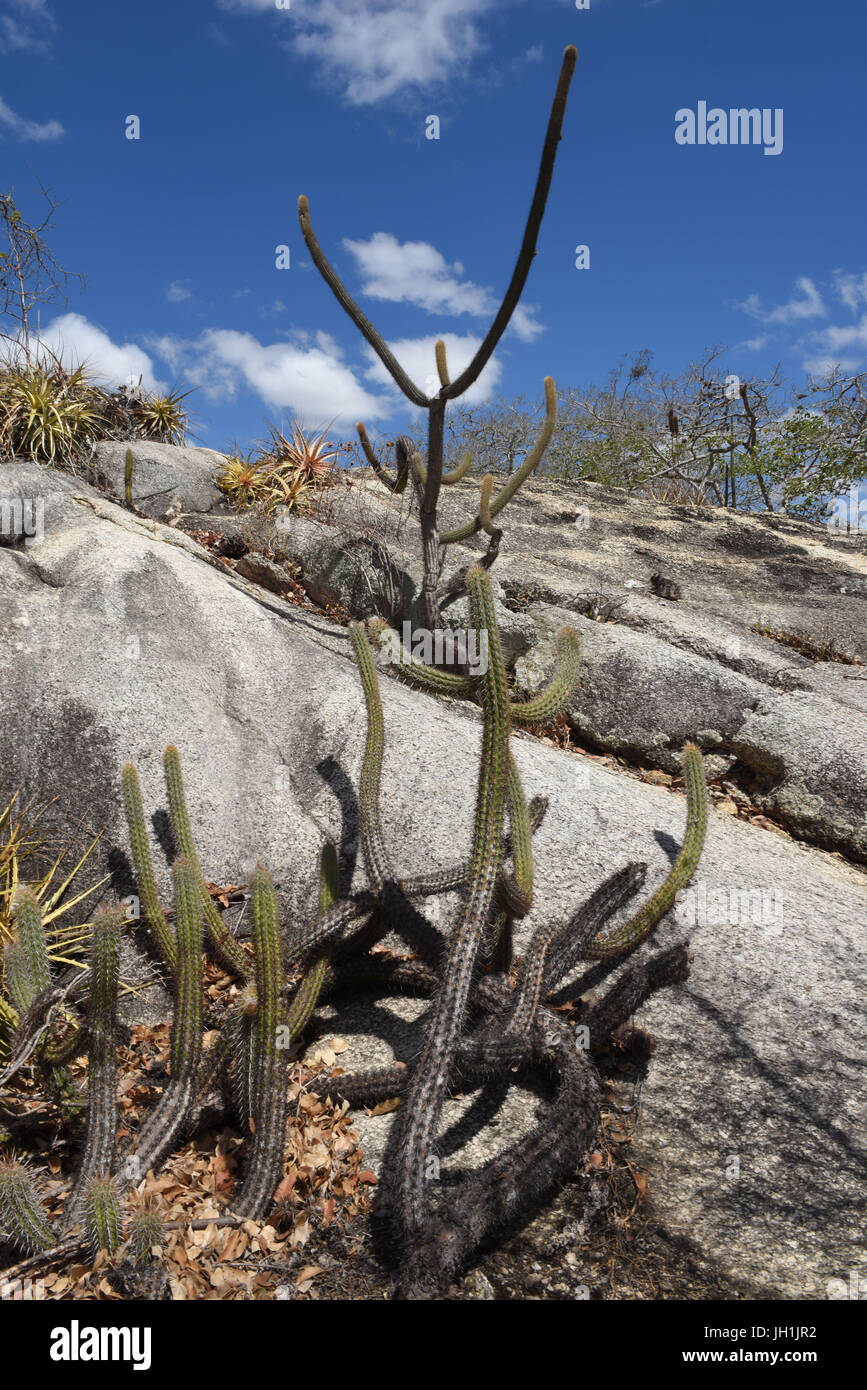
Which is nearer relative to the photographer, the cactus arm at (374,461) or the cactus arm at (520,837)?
the cactus arm at (520,837)

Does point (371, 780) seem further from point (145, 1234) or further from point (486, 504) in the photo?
point (486, 504)

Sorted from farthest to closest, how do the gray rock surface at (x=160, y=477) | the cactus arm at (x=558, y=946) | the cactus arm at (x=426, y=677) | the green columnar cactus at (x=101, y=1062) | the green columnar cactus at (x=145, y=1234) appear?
the gray rock surface at (x=160, y=477), the cactus arm at (x=426, y=677), the cactus arm at (x=558, y=946), the green columnar cactus at (x=101, y=1062), the green columnar cactus at (x=145, y=1234)

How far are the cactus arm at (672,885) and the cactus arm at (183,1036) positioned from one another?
187 cm

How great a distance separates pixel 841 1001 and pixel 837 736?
2637mm

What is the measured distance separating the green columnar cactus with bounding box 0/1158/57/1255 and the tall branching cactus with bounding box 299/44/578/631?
4678 mm

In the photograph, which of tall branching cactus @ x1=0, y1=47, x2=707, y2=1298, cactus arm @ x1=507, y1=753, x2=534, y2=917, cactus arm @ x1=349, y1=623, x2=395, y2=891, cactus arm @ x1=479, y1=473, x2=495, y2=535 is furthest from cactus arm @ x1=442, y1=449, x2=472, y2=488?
cactus arm @ x1=507, y1=753, x2=534, y2=917

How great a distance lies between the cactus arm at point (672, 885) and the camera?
391cm

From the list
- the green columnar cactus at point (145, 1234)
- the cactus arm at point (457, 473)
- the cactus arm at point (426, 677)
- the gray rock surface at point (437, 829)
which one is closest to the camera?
the green columnar cactus at point (145, 1234)

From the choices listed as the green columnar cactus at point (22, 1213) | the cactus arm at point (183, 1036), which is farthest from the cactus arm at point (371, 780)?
the green columnar cactus at point (22, 1213)

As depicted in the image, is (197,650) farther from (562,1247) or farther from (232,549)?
(562,1247)

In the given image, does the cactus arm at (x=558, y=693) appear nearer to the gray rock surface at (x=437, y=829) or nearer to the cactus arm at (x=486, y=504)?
the gray rock surface at (x=437, y=829)

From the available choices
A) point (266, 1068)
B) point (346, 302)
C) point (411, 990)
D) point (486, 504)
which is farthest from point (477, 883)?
point (346, 302)
